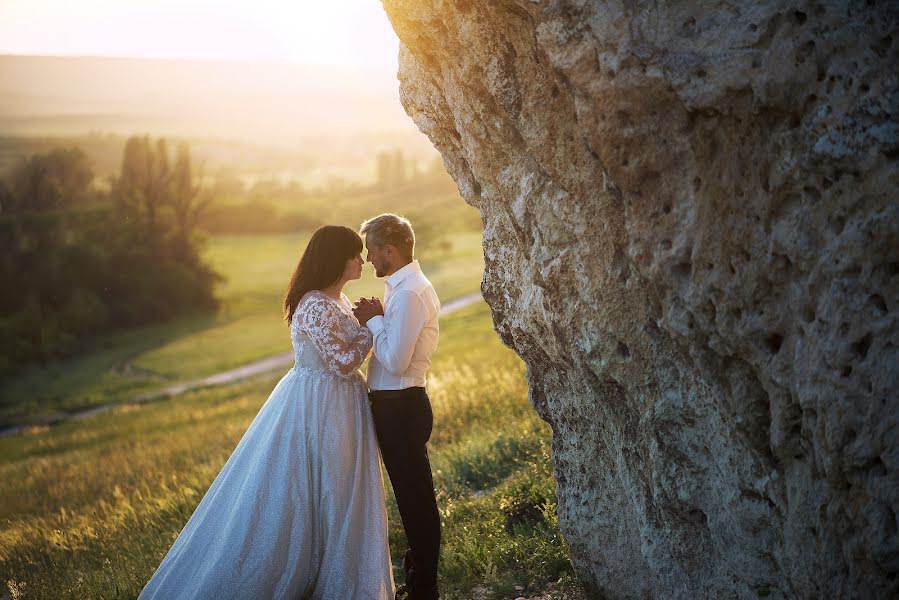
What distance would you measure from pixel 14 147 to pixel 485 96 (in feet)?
202

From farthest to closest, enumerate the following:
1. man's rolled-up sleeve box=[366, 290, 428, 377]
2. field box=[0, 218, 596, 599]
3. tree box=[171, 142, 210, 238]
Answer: tree box=[171, 142, 210, 238] → field box=[0, 218, 596, 599] → man's rolled-up sleeve box=[366, 290, 428, 377]

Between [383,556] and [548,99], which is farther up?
[548,99]

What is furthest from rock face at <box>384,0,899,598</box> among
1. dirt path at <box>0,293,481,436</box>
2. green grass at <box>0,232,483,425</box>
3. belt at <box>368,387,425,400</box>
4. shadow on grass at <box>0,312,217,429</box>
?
green grass at <box>0,232,483,425</box>

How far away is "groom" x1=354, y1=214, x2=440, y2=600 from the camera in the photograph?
20.4 feet

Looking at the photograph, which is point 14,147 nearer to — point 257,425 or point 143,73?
point 143,73

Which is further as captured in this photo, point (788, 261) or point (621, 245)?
point (621, 245)

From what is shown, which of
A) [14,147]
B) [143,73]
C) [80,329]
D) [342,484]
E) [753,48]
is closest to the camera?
[753,48]

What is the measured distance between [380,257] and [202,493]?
699 centimetres

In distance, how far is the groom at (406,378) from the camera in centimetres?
621

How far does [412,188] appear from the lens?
254 feet

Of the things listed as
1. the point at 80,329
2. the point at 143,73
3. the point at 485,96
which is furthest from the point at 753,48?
the point at 143,73

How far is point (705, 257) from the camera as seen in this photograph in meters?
4.66

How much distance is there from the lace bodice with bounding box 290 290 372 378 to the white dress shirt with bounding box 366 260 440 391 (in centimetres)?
14

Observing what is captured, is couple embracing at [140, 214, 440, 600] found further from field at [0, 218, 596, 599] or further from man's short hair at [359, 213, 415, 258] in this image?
A: field at [0, 218, 596, 599]
